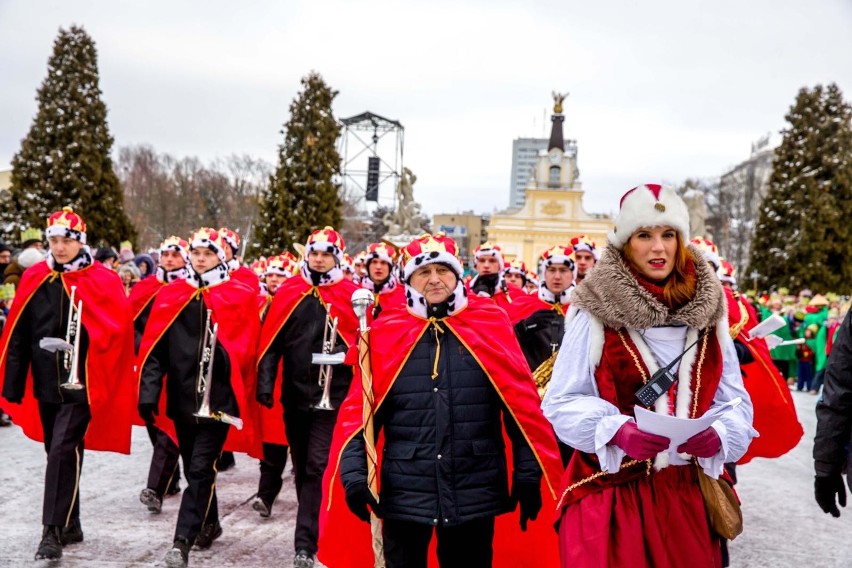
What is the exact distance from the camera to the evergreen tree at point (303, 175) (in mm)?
34625

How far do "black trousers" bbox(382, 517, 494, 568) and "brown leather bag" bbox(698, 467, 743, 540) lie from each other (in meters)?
1.26

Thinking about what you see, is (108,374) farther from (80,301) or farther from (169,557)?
(169,557)

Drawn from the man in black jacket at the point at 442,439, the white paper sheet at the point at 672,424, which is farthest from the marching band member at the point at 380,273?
the white paper sheet at the point at 672,424

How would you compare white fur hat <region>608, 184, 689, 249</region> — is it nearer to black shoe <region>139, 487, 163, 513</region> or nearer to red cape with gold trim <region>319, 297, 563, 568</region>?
red cape with gold trim <region>319, 297, 563, 568</region>

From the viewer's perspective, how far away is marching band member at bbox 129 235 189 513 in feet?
25.1

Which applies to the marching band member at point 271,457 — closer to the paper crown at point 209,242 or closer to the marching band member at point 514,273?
the paper crown at point 209,242

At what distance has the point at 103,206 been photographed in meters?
31.2

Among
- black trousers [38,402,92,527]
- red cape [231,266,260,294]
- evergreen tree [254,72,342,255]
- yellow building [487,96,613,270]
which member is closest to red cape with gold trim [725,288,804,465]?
red cape [231,266,260,294]

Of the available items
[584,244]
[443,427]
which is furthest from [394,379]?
[584,244]

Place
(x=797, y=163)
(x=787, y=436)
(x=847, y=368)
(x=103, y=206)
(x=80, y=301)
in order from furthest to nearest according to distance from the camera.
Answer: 1. (x=797, y=163)
2. (x=103, y=206)
3. (x=787, y=436)
4. (x=80, y=301)
5. (x=847, y=368)

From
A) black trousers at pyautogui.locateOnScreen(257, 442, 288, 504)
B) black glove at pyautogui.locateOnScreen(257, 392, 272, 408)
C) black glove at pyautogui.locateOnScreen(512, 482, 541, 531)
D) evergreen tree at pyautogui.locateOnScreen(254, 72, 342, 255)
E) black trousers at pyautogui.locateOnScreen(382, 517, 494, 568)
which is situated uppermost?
evergreen tree at pyautogui.locateOnScreen(254, 72, 342, 255)

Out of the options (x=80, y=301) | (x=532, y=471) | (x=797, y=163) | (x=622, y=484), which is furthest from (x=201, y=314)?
(x=797, y=163)

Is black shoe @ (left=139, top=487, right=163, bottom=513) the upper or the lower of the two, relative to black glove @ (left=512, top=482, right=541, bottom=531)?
lower

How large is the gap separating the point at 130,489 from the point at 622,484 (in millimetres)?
6221
